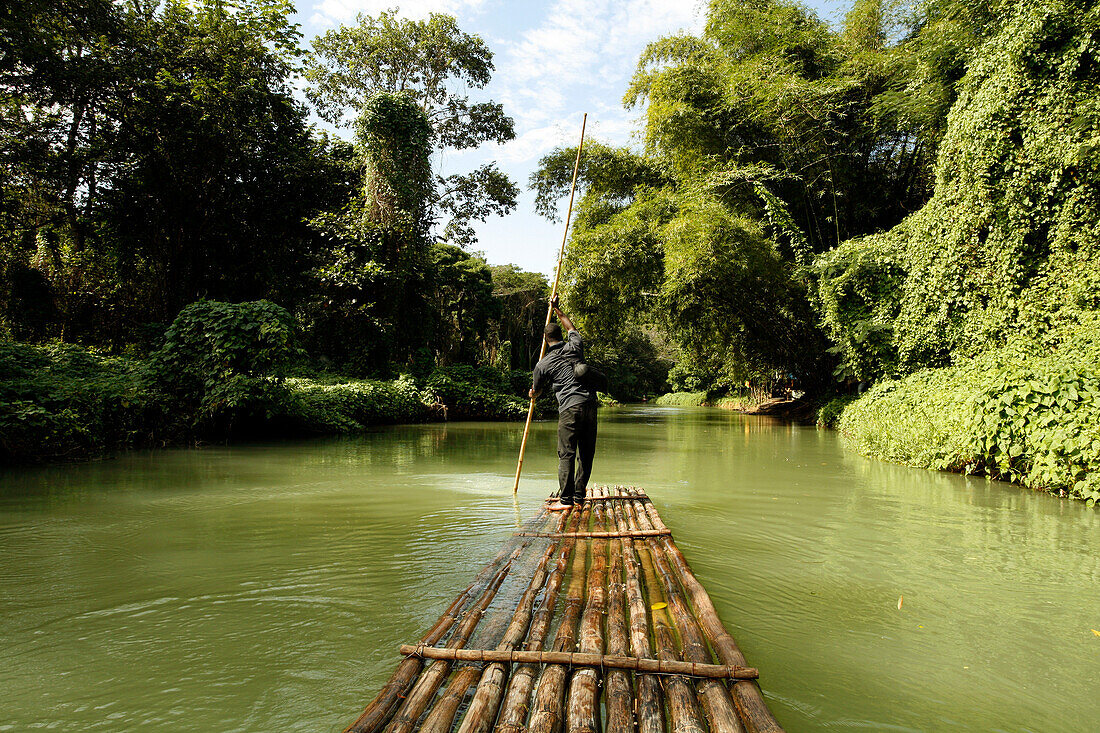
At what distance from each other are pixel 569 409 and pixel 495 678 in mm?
3303

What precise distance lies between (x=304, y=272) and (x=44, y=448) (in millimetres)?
Result: 10230

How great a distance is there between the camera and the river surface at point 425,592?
227 cm

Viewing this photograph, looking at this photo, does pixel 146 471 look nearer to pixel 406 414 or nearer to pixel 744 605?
pixel 744 605

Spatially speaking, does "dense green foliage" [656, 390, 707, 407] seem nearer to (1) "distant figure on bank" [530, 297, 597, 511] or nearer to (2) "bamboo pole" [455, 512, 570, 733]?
(1) "distant figure on bank" [530, 297, 597, 511]

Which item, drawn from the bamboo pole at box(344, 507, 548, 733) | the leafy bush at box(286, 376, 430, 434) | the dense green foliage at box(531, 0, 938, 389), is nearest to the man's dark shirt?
the bamboo pole at box(344, 507, 548, 733)

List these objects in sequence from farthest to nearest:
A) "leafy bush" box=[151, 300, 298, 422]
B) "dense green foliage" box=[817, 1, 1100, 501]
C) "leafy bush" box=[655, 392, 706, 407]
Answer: "leafy bush" box=[655, 392, 706, 407] < "leafy bush" box=[151, 300, 298, 422] < "dense green foliage" box=[817, 1, 1100, 501]

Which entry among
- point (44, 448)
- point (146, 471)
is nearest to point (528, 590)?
point (146, 471)

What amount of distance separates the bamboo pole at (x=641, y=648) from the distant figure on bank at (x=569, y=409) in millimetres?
1576

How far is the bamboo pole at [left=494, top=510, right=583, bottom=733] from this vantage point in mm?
1846

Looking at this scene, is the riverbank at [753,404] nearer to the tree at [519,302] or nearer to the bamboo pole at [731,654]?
the tree at [519,302]

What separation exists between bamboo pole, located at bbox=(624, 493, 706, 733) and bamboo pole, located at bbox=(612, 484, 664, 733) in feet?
0.12

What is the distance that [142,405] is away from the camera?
1008 cm

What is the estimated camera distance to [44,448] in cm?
828

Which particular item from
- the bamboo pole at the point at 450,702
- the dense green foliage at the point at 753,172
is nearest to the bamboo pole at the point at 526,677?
the bamboo pole at the point at 450,702
